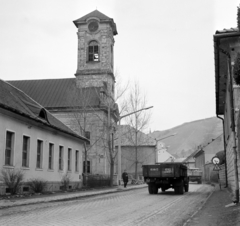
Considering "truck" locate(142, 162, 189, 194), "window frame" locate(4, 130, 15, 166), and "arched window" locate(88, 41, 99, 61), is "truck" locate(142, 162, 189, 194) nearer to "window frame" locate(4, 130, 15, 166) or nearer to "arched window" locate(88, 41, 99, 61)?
"window frame" locate(4, 130, 15, 166)

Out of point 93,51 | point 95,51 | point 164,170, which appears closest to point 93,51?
point 93,51

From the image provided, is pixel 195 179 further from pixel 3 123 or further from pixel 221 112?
pixel 3 123

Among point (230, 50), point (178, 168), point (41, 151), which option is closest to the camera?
point (230, 50)

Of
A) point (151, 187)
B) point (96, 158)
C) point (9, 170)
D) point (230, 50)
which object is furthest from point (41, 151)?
point (96, 158)

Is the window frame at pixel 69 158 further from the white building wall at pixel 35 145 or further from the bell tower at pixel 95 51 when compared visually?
the bell tower at pixel 95 51

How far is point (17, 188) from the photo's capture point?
859 inches

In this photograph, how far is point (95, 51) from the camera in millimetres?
57812

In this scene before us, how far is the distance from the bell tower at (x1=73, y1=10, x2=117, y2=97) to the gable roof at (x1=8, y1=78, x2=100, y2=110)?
2.38m

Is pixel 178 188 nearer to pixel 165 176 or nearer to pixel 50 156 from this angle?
pixel 165 176

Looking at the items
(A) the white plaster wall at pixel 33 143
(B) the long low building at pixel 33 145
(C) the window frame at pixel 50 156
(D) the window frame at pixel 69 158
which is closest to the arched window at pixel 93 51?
(B) the long low building at pixel 33 145

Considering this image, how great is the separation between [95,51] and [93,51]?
32 centimetres

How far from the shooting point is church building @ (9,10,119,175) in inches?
2048

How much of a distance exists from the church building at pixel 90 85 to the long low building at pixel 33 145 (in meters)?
17.2

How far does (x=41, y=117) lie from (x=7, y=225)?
18.8 metres
